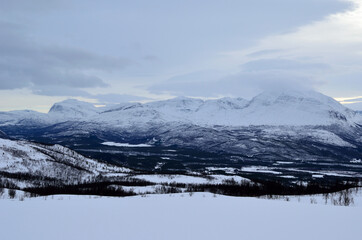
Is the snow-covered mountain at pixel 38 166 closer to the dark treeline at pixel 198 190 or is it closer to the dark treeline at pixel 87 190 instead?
the dark treeline at pixel 87 190

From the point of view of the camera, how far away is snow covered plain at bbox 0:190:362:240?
67.3 feet

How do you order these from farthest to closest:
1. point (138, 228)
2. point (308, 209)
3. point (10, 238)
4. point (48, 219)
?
point (308, 209), point (48, 219), point (138, 228), point (10, 238)

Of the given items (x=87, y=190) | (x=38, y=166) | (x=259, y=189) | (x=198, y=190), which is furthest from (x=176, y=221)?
(x=38, y=166)

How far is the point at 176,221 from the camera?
2327 centimetres

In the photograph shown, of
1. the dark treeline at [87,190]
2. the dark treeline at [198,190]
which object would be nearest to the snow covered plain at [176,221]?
the dark treeline at [198,190]

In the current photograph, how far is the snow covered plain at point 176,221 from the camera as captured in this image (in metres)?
20.5

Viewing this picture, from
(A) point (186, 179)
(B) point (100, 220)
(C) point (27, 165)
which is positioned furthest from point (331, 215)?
(C) point (27, 165)

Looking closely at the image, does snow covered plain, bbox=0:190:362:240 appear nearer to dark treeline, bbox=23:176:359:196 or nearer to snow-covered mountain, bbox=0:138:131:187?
dark treeline, bbox=23:176:359:196

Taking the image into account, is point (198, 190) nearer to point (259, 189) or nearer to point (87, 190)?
point (259, 189)

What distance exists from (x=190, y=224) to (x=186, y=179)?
332ft

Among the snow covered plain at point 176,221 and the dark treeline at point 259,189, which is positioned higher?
the snow covered plain at point 176,221

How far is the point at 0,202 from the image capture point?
29875 mm

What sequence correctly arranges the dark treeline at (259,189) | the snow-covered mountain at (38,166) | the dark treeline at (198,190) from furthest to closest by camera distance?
the snow-covered mountain at (38,166), the dark treeline at (198,190), the dark treeline at (259,189)

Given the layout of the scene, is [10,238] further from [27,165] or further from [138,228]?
[27,165]
